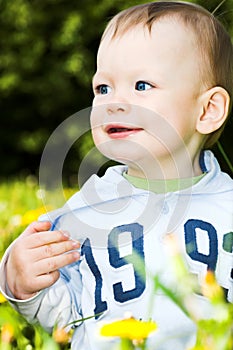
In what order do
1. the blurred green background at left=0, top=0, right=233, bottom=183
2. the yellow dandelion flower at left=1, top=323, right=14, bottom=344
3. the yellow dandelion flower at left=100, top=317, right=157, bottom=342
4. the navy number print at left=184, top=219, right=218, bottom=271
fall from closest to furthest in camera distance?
the yellow dandelion flower at left=100, top=317, right=157, bottom=342, the yellow dandelion flower at left=1, top=323, right=14, bottom=344, the navy number print at left=184, top=219, right=218, bottom=271, the blurred green background at left=0, top=0, right=233, bottom=183

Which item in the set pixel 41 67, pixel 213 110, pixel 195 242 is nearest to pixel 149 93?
pixel 213 110

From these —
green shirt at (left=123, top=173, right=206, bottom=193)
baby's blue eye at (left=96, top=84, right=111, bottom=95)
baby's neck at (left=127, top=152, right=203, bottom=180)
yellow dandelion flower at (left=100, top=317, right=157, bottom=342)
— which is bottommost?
yellow dandelion flower at (left=100, top=317, right=157, bottom=342)

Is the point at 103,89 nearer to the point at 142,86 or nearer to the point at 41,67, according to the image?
the point at 142,86

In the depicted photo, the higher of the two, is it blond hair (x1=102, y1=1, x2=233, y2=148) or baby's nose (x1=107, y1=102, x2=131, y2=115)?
blond hair (x1=102, y1=1, x2=233, y2=148)

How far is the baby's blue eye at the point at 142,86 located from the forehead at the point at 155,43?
0.04m

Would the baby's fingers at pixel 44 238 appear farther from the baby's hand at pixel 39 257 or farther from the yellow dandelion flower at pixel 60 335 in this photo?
the yellow dandelion flower at pixel 60 335

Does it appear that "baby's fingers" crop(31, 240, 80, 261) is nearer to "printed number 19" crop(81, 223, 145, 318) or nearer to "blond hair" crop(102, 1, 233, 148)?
"printed number 19" crop(81, 223, 145, 318)

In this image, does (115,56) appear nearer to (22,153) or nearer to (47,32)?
(47,32)

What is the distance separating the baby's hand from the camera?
1.40 m

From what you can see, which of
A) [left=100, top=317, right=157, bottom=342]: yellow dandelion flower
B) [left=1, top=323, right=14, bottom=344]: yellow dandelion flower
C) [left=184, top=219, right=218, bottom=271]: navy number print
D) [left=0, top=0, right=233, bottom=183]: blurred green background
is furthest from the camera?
[left=0, top=0, right=233, bottom=183]: blurred green background

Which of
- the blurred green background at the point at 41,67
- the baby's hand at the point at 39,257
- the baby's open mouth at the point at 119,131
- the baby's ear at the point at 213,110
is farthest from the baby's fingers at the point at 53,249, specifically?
the blurred green background at the point at 41,67

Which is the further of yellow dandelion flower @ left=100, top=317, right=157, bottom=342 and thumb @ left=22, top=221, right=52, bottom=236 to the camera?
thumb @ left=22, top=221, right=52, bottom=236

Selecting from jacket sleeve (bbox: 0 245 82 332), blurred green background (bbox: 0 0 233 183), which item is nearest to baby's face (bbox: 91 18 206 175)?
jacket sleeve (bbox: 0 245 82 332)

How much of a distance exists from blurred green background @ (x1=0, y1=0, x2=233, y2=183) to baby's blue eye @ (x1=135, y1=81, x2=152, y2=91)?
168 inches
